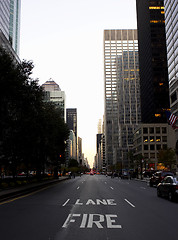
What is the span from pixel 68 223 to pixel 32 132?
19.1 meters

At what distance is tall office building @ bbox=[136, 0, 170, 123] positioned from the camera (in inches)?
5003

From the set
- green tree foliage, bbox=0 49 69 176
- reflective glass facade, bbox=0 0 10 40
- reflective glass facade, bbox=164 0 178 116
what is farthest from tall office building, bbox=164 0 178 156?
reflective glass facade, bbox=0 0 10 40

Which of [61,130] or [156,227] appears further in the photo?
[61,130]

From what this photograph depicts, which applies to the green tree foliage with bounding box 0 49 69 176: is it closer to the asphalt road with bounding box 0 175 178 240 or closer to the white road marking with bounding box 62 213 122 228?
the asphalt road with bounding box 0 175 178 240

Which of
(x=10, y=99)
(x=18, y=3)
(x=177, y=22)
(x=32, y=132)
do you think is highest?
(x=18, y=3)

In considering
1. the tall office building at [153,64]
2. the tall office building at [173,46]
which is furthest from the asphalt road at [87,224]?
the tall office building at [153,64]

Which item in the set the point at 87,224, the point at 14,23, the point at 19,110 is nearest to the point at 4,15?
the point at 14,23

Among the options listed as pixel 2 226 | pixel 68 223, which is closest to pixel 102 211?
pixel 68 223

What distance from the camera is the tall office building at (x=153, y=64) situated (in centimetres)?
12709

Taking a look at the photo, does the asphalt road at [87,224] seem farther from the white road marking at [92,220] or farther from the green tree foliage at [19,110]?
the green tree foliage at [19,110]

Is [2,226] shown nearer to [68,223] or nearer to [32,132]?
[68,223]

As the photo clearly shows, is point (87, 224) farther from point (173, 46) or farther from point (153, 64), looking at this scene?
point (153, 64)

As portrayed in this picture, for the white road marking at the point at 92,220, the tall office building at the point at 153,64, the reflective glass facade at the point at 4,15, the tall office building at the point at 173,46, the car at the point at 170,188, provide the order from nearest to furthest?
the white road marking at the point at 92,220 → the car at the point at 170,188 → the tall office building at the point at 173,46 → the reflective glass facade at the point at 4,15 → the tall office building at the point at 153,64

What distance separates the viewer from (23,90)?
26500 millimetres
